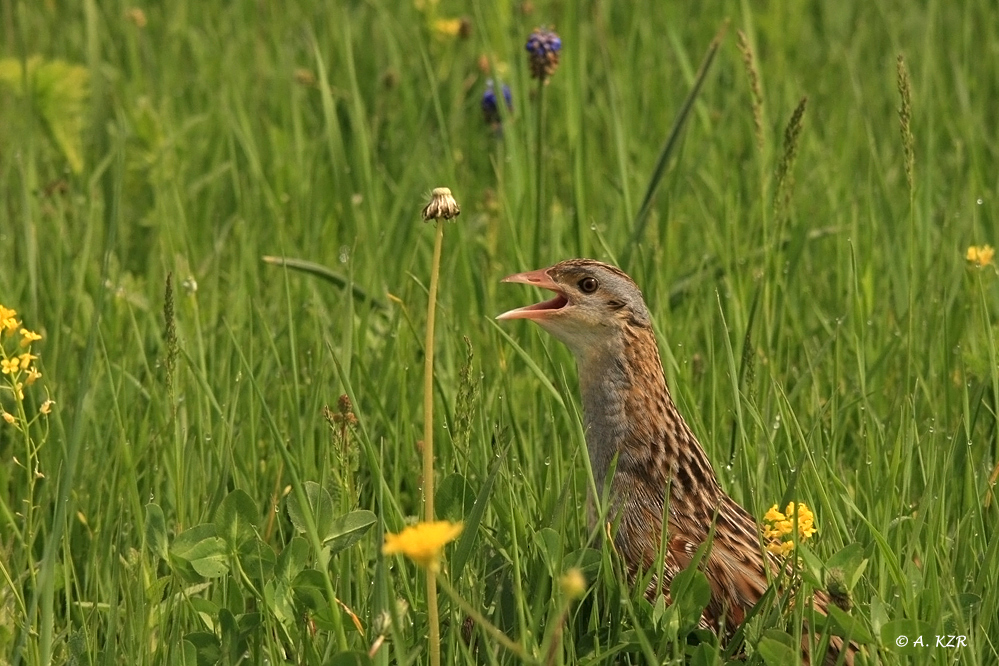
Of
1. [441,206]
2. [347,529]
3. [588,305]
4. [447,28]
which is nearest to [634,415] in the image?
[588,305]

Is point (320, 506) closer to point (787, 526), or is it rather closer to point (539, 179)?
point (787, 526)

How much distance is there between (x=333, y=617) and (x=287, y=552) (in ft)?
0.82

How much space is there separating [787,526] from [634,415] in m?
0.76

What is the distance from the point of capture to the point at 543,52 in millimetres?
4980

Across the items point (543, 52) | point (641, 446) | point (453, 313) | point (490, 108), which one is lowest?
point (453, 313)

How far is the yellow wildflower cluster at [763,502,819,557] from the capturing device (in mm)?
3010

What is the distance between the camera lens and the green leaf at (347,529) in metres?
3.22

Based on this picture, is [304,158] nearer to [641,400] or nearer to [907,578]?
[641,400]

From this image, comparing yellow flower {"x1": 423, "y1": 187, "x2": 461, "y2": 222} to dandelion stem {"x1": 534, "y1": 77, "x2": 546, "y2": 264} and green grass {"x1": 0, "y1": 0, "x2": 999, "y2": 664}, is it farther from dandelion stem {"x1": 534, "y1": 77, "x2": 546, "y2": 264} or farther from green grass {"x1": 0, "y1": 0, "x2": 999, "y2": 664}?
dandelion stem {"x1": 534, "y1": 77, "x2": 546, "y2": 264}

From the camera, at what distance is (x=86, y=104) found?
6629mm

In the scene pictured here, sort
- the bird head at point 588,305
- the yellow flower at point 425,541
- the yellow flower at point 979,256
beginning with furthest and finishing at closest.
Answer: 1. the yellow flower at point 979,256
2. the bird head at point 588,305
3. the yellow flower at point 425,541

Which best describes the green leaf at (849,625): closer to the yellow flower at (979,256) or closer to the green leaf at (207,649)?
the green leaf at (207,649)

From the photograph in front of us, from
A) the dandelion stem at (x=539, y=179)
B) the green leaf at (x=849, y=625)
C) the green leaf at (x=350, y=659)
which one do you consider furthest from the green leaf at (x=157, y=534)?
the dandelion stem at (x=539, y=179)

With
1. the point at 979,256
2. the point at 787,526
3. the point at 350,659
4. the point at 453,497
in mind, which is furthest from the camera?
Answer: the point at 979,256
